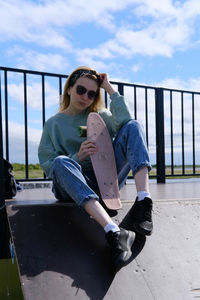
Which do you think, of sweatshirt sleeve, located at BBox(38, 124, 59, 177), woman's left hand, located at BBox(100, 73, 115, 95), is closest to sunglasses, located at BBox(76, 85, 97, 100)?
woman's left hand, located at BBox(100, 73, 115, 95)

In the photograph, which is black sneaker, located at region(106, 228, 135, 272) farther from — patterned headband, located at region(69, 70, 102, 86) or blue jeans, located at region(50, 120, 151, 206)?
patterned headband, located at region(69, 70, 102, 86)

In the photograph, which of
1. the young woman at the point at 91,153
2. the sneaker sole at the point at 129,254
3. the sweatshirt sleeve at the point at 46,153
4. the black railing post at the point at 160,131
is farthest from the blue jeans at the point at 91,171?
the black railing post at the point at 160,131

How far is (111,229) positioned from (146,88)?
2.90 m

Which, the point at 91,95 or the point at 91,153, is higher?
the point at 91,95

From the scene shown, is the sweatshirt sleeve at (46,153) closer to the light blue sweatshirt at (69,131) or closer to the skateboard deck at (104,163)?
the light blue sweatshirt at (69,131)

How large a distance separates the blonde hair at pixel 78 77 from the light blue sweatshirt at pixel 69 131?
7 cm

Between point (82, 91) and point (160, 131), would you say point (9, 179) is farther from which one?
point (160, 131)

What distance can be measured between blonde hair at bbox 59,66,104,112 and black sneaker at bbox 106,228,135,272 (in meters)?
1.04

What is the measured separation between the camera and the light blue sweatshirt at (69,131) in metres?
2.24

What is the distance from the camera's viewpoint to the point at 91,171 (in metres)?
2.29

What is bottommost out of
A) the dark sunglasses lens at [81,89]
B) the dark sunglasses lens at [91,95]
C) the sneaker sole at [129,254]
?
the sneaker sole at [129,254]

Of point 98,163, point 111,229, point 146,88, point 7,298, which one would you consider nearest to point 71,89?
point 98,163

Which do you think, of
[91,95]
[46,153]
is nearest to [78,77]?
[91,95]

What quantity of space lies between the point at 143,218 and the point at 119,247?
269 millimetres
